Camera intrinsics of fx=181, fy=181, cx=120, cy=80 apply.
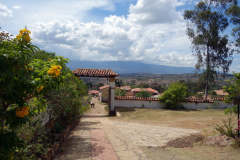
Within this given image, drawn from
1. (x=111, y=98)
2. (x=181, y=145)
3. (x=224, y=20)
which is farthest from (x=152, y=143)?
(x=224, y=20)

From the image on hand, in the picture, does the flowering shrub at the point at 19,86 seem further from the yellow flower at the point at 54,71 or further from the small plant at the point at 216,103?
the small plant at the point at 216,103

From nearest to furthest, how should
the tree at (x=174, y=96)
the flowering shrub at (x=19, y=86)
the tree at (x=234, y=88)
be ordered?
the flowering shrub at (x=19, y=86) < the tree at (x=234, y=88) < the tree at (x=174, y=96)

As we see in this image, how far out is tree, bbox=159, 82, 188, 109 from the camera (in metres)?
16.1

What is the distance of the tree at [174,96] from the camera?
16128 millimetres

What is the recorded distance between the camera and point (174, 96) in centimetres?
1603

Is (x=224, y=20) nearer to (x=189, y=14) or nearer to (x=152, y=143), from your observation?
(x=189, y=14)

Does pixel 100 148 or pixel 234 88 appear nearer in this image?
pixel 100 148

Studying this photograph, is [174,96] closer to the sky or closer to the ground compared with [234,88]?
closer to the ground

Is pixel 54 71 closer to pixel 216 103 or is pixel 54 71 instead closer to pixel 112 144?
pixel 112 144

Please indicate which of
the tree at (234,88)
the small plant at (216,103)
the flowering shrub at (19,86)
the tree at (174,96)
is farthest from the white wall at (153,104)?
the flowering shrub at (19,86)

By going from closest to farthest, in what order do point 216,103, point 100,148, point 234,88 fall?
point 100,148
point 234,88
point 216,103

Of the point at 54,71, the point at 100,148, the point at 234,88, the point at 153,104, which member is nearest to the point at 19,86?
the point at 54,71

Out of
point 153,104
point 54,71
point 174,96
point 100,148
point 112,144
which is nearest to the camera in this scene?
point 54,71

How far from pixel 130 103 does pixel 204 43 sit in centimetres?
1128
